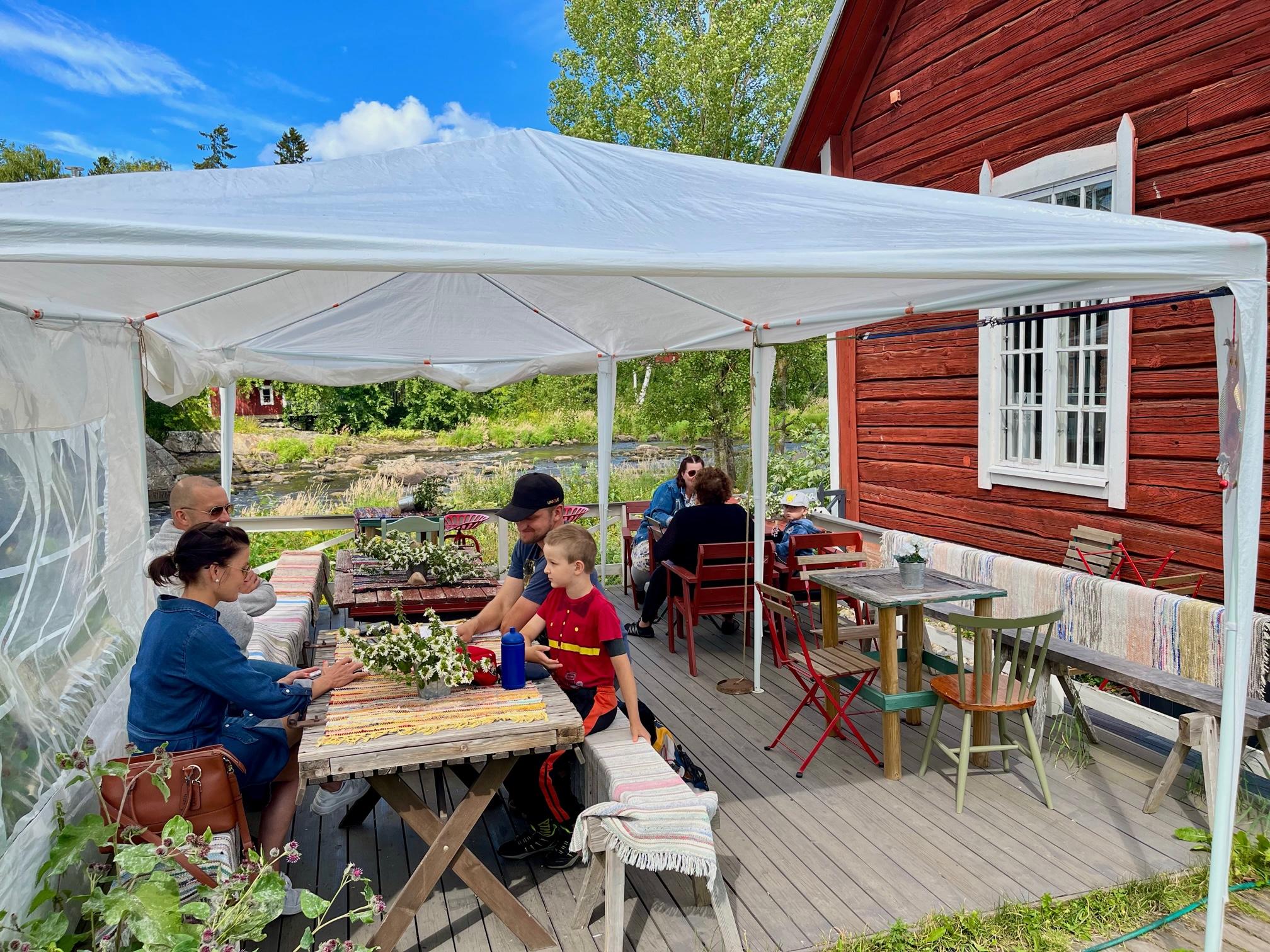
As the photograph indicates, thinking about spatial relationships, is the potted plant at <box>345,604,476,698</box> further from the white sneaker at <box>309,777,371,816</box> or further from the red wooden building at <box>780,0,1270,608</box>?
the red wooden building at <box>780,0,1270,608</box>

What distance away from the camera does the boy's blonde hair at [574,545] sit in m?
3.07

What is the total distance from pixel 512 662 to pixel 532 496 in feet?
2.88

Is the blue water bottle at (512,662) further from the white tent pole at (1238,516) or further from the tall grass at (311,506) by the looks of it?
the tall grass at (311,506)

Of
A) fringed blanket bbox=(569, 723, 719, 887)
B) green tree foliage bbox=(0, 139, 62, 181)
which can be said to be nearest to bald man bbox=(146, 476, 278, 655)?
fringed blanket bbox=(569, 723, 719, 887)

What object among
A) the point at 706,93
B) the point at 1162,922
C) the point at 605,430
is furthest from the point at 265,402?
the point at 1162,922

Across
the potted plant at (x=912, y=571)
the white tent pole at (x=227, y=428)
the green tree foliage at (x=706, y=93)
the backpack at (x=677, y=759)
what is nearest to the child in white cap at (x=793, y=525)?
the potted plant at (x=912, y=571)

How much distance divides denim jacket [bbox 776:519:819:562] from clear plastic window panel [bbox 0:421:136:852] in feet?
13.3

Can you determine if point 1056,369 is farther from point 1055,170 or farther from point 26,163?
point 26,163

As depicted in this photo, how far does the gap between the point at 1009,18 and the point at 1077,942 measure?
5.18 metres

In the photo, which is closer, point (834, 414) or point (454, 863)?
point (454, 863)

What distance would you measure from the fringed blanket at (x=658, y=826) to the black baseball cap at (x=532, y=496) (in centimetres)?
125

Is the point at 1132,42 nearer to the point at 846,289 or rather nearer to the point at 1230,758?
the point at 846,289

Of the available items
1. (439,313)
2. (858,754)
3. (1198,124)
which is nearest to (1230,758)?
(858,754)

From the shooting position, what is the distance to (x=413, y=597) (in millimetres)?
4859
